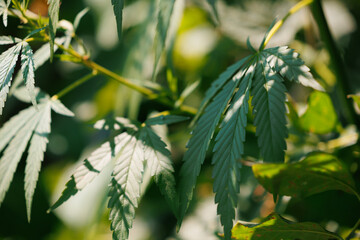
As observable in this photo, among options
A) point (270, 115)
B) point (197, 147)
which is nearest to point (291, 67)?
point (270, 115)

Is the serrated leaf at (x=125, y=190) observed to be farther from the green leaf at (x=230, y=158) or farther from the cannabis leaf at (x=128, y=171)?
the green leaf at (x=230, y=158)

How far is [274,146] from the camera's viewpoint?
0.47 m

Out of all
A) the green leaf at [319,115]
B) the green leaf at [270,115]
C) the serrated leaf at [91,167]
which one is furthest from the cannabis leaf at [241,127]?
the green leaf at [319,115]

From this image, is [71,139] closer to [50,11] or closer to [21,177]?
[21,177]

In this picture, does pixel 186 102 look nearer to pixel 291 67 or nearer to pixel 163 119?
pixel 163 119

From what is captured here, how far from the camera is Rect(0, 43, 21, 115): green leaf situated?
47cm

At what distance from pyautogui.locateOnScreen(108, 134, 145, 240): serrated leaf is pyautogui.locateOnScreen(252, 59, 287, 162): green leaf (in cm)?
19

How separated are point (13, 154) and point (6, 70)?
169 millimetres

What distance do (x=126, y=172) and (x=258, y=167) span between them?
20 cm

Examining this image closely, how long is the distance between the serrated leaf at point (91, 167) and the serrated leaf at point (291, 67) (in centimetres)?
27

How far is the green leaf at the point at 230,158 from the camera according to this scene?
1.49ft

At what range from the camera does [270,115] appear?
47cm

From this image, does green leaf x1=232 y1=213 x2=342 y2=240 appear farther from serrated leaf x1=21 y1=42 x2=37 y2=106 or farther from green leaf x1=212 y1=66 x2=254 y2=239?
serrated leaf x1=21 y1=42 x2=37 y2=106

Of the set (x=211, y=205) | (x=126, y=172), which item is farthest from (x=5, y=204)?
(x=126, y=172)
